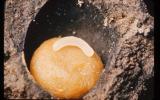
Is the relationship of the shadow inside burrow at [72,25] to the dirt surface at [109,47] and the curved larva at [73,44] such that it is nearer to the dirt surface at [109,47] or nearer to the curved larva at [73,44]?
the dirt surface at [109,47]

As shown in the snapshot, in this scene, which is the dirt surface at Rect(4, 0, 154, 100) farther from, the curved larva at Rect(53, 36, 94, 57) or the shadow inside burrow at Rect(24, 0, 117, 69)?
the curved larva at Rect(53, 36, 94, 57)

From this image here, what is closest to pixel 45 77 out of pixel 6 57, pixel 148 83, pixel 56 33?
pixel 6 57

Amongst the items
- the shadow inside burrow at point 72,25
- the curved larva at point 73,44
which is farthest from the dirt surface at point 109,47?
the curved larva at point 73,44

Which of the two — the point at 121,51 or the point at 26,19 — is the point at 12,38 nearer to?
the point at 26,19

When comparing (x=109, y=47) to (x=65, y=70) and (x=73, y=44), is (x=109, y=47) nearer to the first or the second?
(x=73, y=44)

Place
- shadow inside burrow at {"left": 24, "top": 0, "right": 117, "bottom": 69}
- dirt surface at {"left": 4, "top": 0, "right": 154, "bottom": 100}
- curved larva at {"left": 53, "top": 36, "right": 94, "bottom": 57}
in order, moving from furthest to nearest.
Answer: shadow inside burrow at {"left": 24, "top": 0, "right": 117, "bottom": 69} → curved larva at {"left": 53, "top": 36, "right": 94, "bottom": 57} → dirt surface at {"left": 4, "top": 0, "right": 154, "bottom": 100}

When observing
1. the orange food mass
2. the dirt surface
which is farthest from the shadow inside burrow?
the orange food mass

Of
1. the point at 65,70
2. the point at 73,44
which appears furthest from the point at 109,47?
the point at 65,70
